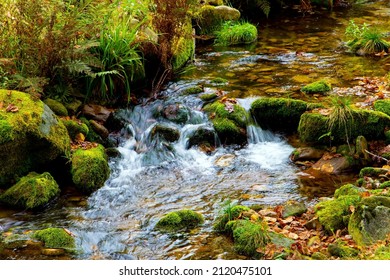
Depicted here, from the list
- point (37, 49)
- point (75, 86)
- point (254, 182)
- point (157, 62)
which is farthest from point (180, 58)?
point (254, 182)

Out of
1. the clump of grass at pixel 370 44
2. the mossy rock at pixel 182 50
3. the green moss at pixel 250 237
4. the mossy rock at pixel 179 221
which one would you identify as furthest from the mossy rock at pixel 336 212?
the clump of grass at pixel 370 44

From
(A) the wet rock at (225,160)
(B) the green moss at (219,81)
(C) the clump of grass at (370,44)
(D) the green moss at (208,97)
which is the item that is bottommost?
(A) the wet rock at (225,160)

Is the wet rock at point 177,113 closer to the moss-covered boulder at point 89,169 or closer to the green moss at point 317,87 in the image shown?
the moss-covered boulder at point 89,169

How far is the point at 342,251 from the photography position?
4.46 m

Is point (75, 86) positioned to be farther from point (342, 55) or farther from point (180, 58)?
point (342, 55)

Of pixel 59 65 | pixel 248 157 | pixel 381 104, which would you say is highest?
pixel 59 65

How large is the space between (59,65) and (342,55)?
248 inches

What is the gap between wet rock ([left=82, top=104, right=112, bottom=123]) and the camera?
25.8 ft

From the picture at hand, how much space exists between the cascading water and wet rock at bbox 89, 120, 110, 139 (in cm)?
30

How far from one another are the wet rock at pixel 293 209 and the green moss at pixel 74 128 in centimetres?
309

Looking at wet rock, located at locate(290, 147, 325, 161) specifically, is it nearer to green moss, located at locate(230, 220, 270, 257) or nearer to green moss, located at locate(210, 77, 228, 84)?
green moss, located at locate(230, 220, 270, 257)

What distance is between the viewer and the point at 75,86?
795 centimetres

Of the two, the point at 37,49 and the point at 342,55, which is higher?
the point at 37,49

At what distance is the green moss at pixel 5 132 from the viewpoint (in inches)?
236
